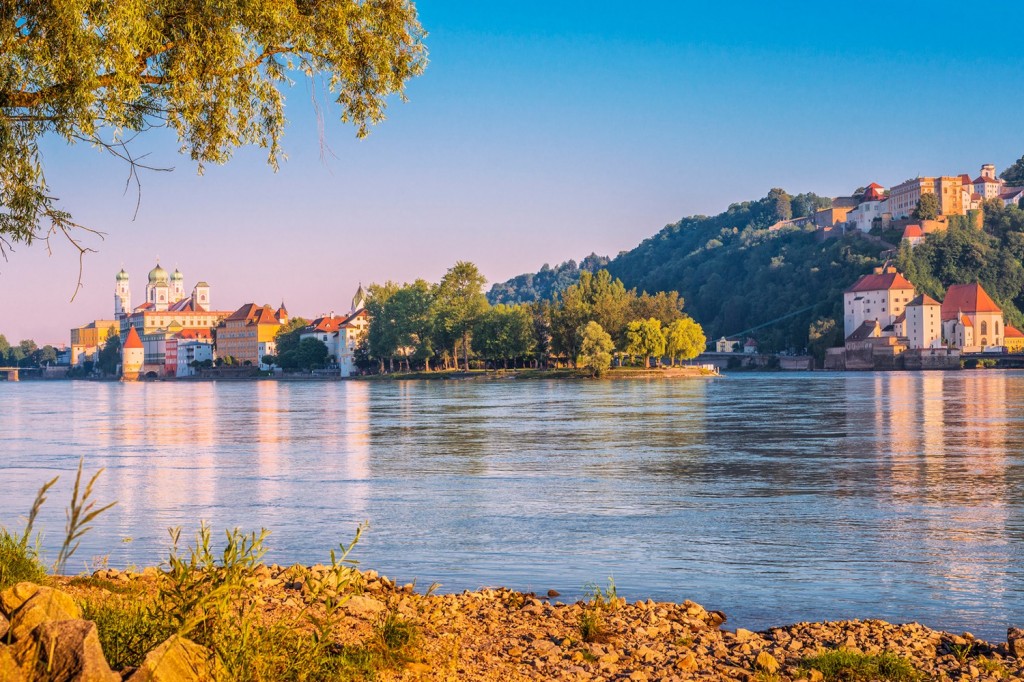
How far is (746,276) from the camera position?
186m

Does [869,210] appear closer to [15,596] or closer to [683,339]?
[683,339]

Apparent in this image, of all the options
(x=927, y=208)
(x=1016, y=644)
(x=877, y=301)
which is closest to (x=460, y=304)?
(x=877, y=301)

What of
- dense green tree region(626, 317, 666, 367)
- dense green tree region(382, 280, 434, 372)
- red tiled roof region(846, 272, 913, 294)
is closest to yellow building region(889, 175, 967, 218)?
red tiled roof region(846, 272, 913, 294)

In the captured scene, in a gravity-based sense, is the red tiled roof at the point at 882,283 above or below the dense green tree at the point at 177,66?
above

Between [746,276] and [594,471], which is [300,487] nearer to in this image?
[594,471]

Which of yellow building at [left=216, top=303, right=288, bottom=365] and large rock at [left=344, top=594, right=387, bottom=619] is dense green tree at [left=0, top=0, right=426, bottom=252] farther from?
yellow building at [left=216, top=303, right=288, bottom=365]

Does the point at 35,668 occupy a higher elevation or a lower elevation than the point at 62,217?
lower

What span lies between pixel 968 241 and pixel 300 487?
15600cm

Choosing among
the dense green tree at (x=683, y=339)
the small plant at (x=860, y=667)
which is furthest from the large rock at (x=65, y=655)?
the dense green tree at (x=683, y=339)

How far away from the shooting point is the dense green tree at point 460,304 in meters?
122

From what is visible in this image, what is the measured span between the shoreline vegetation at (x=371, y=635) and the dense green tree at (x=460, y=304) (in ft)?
364

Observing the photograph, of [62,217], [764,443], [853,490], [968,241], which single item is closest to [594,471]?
[853,490]

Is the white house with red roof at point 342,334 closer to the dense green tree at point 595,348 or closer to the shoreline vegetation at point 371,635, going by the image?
the dense green tree at point 595,348

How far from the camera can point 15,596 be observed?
5.48 metres
